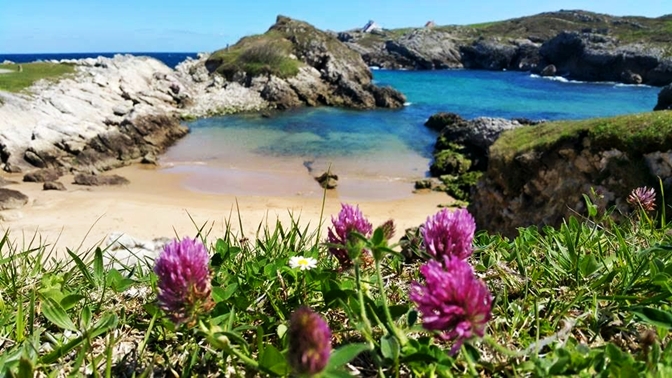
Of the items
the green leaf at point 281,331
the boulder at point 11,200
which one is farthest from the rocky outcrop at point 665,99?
the green leaf at point 281,331

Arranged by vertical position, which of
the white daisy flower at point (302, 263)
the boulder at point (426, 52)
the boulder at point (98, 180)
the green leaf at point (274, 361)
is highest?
the boulder at point (426, 52)

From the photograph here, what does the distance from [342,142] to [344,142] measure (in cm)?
14

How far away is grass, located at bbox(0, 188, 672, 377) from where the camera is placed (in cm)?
119

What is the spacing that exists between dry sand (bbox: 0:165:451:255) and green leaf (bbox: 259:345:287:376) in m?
12.8

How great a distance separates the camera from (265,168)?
27.0 metres

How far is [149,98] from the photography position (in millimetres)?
41406

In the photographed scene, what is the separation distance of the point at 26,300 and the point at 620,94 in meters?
75.3

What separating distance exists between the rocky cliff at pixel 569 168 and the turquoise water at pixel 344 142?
1122 cm

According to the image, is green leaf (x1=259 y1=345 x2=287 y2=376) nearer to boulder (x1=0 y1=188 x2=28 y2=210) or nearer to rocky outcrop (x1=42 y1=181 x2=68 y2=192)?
boulder (x1=0 y1=188 x2=28 y2=210)

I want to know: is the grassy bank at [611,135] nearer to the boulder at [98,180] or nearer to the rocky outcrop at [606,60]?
the boulder at [98,180]

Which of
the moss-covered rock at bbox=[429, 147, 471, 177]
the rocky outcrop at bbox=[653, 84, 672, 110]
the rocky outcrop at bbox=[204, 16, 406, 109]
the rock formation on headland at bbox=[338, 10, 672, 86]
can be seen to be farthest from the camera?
the rock formation on headland at bbox=[338, 10, 672, 86]

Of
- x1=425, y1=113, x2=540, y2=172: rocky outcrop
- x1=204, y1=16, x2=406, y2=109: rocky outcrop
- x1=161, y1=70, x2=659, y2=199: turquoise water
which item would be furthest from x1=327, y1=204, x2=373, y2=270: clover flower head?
x1=204, y1=16, x2=406, y2=109: rocky outcrop

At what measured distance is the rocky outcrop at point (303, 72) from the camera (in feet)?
168

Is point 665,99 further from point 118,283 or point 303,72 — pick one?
point 118,283
